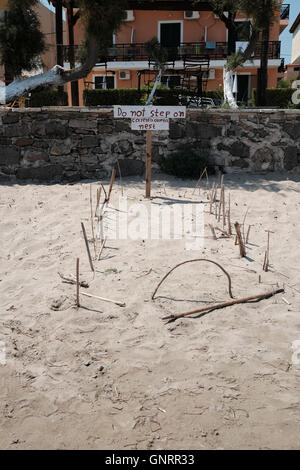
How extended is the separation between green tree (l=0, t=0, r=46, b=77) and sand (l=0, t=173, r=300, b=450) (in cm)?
764

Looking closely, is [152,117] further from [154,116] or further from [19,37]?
[19,37]

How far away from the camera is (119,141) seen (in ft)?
24.7

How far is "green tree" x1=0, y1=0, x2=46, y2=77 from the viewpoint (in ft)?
34.6

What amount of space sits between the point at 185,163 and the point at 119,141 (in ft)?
4.13

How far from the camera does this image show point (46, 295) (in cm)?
360

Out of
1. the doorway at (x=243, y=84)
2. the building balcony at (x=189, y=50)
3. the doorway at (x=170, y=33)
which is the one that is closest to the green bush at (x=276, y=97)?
the building balcony at (x=189, y=50)

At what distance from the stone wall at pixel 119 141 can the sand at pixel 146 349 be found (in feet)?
9.47

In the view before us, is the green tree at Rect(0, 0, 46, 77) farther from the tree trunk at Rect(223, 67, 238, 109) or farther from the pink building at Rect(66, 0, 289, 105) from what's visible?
the pink building at Rect(66, 0, 289, 105)

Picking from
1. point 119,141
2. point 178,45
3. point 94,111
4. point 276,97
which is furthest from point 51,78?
point 178,45

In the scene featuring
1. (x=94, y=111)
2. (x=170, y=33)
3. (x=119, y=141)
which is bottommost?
(x=119, y=141)

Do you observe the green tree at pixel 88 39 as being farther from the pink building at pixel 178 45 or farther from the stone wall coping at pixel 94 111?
the pink building at pixel 178 45

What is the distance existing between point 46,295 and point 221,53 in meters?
18.7

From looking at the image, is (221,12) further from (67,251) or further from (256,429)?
(256,429)

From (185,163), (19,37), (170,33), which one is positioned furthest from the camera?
(170,33)
